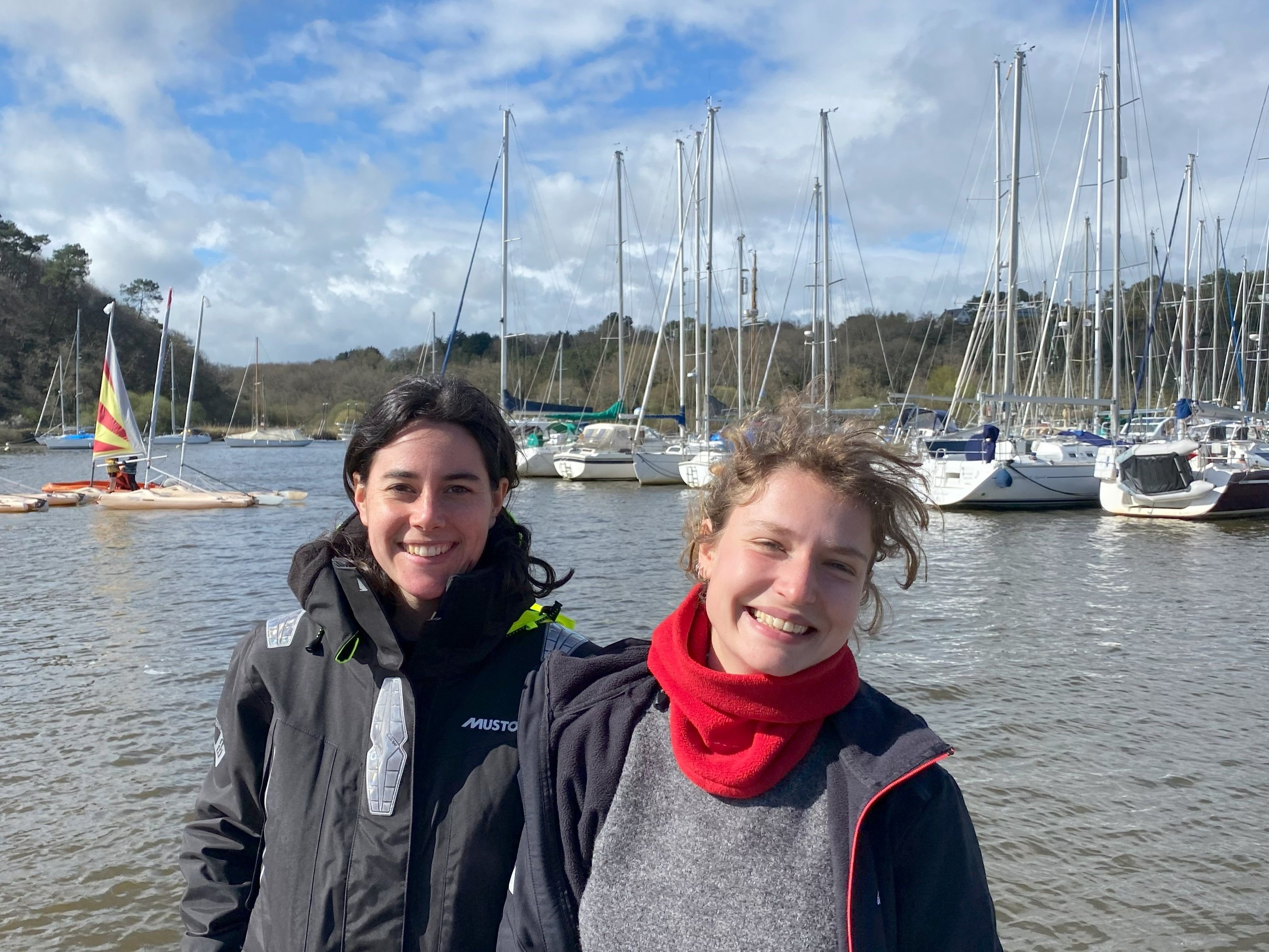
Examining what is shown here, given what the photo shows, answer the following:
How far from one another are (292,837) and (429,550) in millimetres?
644

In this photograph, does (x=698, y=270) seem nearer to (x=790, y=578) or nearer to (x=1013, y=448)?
(x=1013, y=448)

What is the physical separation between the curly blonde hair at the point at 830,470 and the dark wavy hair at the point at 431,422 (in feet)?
1.65

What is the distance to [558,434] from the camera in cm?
3931

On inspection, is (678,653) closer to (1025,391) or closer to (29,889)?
(29,889)

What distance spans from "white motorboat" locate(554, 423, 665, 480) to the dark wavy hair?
29.8m

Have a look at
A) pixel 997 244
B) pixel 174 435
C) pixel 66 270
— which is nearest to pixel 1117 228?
pixel 997 244

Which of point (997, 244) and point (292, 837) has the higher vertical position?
point (997, 244)

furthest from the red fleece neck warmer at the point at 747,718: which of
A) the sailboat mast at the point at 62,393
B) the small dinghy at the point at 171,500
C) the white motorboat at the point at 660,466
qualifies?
the sailboat mast at the point at 62,393

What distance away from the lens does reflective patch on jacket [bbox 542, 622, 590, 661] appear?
2.07 metres

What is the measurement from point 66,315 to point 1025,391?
9909 centimetres

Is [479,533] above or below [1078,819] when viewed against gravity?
above

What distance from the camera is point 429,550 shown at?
6.98ft

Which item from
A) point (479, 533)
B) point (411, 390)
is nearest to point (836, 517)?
point (479, 533)

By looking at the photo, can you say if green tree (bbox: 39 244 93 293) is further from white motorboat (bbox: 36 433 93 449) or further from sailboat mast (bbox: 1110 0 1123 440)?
sailboat mast (bbox: 1110 0 1123 440)
